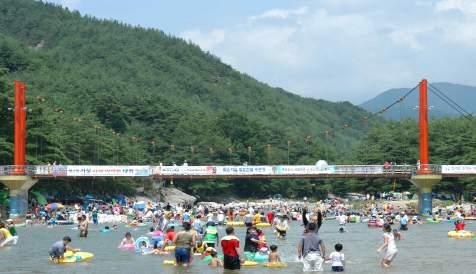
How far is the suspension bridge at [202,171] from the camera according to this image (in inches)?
3108

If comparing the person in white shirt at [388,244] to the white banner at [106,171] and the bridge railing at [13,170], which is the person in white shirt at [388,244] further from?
the white banner at [106,171]

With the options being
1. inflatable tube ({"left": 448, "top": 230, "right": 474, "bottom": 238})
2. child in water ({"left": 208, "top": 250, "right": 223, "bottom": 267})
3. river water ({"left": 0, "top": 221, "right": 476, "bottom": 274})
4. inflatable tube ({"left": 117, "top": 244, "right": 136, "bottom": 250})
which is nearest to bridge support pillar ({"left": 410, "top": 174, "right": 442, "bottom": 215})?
river water ({"left": 0, "top": 221, "right": 476, "bottom": 274})

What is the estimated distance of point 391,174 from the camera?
84.8 m

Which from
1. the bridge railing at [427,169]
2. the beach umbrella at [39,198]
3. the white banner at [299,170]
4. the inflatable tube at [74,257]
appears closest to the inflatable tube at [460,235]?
the inflatable tube at [74,257]

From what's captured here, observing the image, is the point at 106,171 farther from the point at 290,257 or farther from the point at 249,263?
the point at 249,263

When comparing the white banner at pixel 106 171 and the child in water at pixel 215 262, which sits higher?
the white banner at pixel 106 171

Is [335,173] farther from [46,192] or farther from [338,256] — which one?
[338,256]

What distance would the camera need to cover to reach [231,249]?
28094mm

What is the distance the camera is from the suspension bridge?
78938 millimetres

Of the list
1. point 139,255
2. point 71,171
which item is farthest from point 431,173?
point 139,255

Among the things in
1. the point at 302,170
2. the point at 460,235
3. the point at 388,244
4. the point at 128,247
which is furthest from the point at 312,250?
the point at 302,170

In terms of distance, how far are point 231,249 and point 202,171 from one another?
186 ft

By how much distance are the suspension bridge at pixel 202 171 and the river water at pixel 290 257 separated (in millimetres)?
23520

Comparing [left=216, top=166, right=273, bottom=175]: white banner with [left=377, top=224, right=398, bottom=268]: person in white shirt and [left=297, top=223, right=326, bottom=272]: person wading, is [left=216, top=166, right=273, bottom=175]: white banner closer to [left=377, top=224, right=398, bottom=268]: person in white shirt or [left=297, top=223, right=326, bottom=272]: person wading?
[left=377, top=224, right=398, bottom=268]: person in white shirt
